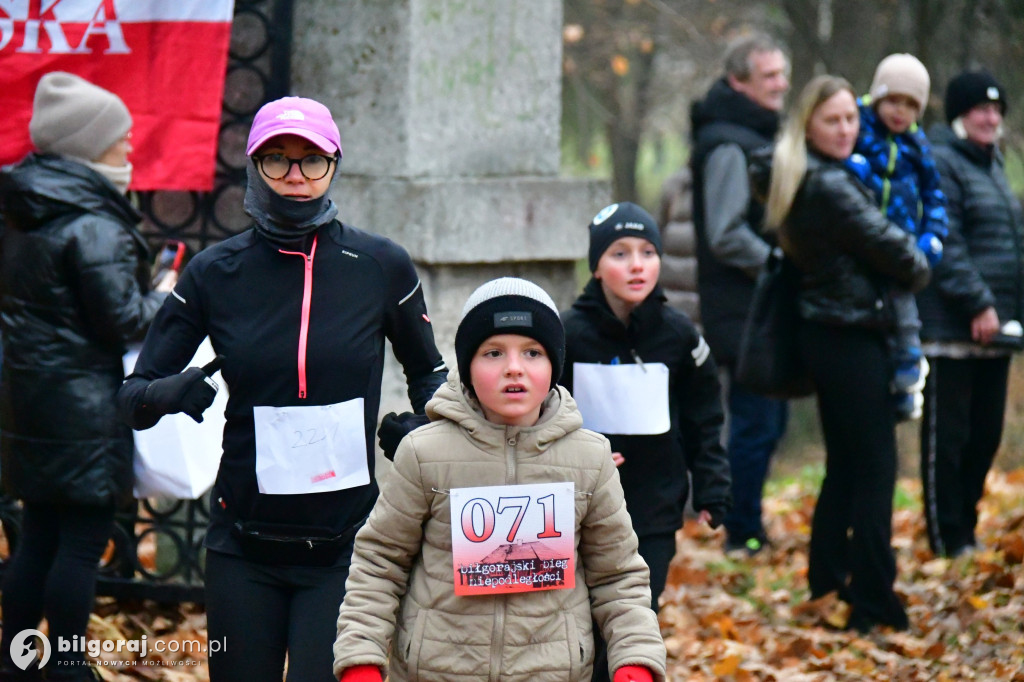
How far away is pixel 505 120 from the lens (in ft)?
19.6

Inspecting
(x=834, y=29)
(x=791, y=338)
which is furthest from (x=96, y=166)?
(x=834, y=29)

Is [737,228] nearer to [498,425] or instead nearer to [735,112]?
[735,112]

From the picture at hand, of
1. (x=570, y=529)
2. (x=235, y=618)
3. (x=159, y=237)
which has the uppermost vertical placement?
(x=159, y=237)

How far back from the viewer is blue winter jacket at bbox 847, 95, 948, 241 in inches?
244

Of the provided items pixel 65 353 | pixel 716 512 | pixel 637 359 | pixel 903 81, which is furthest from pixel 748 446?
pixel 65 353

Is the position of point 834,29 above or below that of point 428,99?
above

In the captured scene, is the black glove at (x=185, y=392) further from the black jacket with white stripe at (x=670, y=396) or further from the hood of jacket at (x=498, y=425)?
the black jacket with white stripe at (x=670, y=396)

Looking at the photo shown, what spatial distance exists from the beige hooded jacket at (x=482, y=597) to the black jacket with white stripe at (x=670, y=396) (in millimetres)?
1329

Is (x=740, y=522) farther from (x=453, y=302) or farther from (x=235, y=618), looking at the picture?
(x=235, y=618)

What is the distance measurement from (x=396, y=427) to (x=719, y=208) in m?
4.04

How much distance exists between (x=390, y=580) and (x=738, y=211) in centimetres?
454

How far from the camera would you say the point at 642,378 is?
15.1ft

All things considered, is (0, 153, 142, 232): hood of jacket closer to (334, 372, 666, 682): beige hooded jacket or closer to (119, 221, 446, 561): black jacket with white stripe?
(119, 221, 446, 561): black jacket with white stripe

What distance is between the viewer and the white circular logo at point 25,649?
5.02 meters
